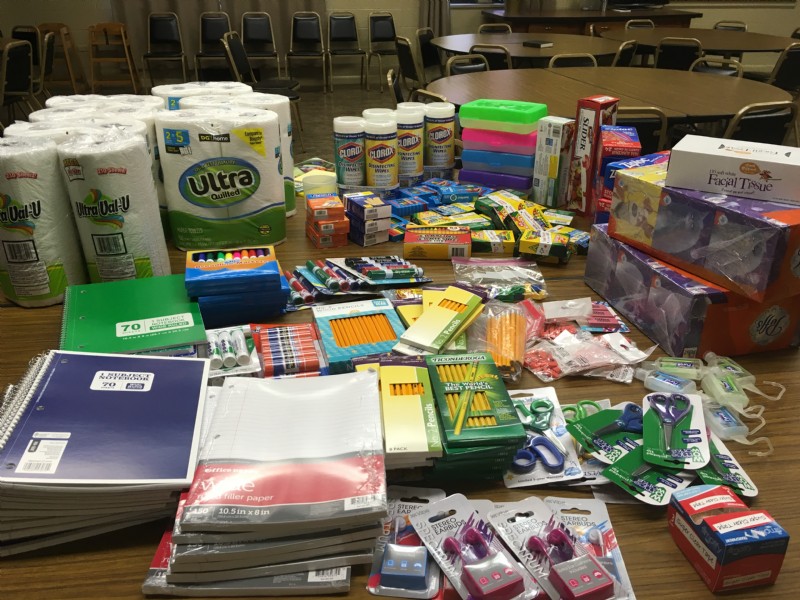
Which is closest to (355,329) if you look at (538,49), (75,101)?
(75,101)

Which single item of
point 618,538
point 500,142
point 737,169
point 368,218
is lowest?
point 618,538

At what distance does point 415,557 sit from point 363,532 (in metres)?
0.08

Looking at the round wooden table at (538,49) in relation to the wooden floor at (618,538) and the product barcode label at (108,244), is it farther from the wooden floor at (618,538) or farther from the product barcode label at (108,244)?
the wooden floor at (618,538)

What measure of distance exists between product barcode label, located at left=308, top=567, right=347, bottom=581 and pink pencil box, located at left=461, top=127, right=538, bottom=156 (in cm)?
154

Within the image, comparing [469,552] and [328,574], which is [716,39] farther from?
[328,574]

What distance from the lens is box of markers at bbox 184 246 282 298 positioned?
1292mm

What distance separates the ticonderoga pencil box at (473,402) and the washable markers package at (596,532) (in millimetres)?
110

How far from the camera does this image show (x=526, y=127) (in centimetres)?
197

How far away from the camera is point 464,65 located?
17.7ft

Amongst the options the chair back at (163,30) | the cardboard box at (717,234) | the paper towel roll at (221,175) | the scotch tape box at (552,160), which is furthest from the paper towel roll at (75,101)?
the chair back at (163,30)

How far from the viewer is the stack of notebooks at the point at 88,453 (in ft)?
2.70

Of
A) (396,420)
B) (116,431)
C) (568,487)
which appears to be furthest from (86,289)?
(568,487)

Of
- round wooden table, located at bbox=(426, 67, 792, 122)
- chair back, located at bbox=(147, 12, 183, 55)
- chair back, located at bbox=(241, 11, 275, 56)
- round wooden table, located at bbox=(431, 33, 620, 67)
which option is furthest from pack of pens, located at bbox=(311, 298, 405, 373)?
chair back, located at bbox=(147, 12, 183, 55)

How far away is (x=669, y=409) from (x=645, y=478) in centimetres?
16
